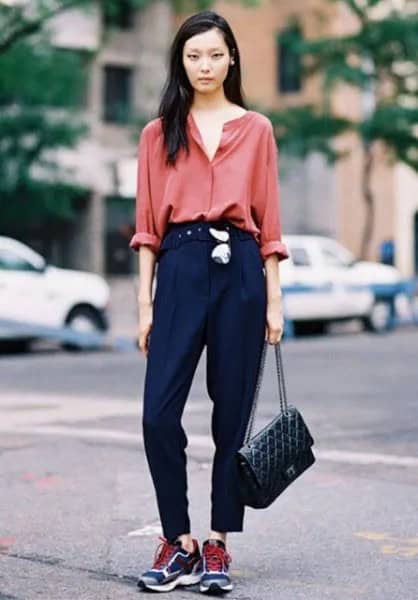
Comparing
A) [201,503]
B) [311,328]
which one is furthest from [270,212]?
[311,328]

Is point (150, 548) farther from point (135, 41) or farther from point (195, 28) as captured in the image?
point (135, 41)

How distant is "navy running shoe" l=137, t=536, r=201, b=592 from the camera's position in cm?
518

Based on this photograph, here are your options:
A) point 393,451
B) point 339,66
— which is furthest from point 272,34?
point 393,451

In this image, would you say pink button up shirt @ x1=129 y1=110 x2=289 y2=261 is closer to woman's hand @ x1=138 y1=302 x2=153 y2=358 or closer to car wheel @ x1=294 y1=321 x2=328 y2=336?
woman's hand @ x1=138 y1=302 x2=153 y2=358

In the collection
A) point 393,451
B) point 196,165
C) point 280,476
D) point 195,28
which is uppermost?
point 195,28

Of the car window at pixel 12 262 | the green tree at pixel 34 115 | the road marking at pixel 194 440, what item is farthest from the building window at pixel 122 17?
the road marking at pixel 194 440

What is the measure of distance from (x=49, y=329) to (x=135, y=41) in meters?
18.5

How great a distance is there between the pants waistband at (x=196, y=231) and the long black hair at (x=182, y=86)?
23 cm

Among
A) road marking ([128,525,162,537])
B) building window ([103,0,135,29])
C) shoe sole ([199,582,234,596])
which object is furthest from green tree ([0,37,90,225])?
shoe sole ([199,582,234,596])

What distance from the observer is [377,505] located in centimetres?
704

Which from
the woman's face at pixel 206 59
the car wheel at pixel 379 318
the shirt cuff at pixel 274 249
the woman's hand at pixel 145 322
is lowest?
the car wheel at pixel 379 318

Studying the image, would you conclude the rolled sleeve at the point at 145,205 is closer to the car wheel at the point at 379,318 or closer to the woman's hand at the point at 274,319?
the woman's hand at the point at 274,319

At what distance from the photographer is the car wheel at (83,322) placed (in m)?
22.8

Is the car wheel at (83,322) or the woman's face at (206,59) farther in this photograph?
the car wheel at (83,322)
